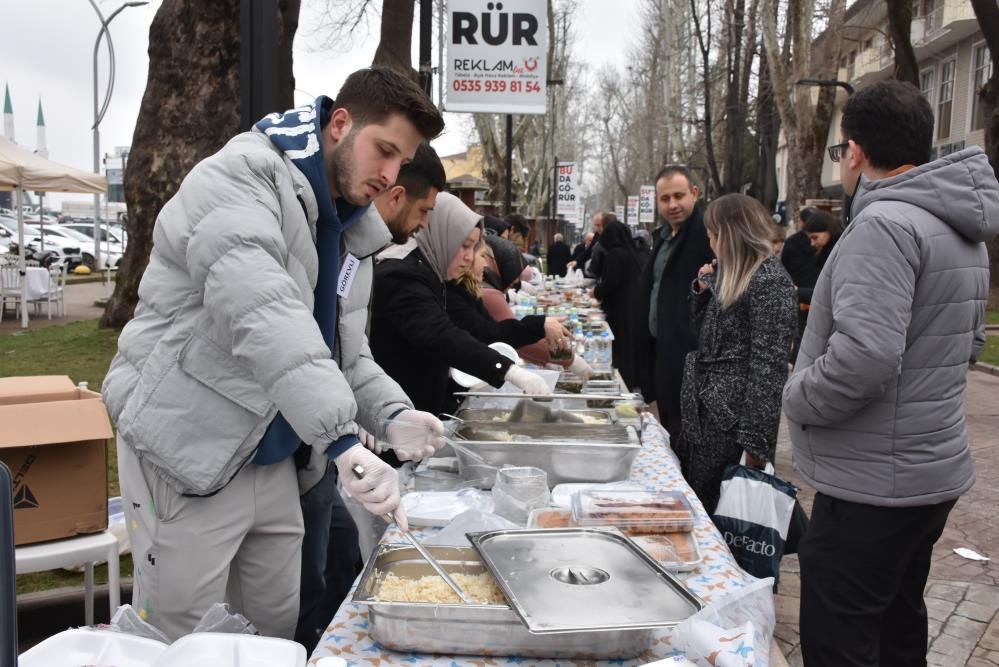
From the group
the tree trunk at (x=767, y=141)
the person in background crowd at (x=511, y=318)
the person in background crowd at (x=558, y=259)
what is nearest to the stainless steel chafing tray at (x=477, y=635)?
the person in background crowd at (x=511, y=318)

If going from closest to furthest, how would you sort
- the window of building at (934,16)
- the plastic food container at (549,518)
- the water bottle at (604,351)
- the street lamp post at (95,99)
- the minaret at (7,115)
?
the plastic food container at (549,518), the water bottle at (604,351), the street lamp post at (95,99), the window of building at (934,16), the minaret at (7,115)

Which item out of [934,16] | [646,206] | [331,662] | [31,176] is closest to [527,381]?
[331,662]

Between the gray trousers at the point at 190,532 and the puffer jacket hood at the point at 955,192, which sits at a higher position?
the puffer jacket hood at the point at 955,192

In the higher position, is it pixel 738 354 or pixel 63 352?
pixel 738 354

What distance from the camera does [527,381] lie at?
2969 millimetres

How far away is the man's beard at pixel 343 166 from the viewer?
6.00 ft

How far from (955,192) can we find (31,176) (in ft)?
40.9

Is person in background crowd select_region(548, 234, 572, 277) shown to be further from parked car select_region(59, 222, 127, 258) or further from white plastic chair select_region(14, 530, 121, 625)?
parked car select_region(59, 222, 127, 258)

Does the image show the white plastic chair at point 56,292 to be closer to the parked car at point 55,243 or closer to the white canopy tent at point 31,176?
the white canopy tent at point 31,176

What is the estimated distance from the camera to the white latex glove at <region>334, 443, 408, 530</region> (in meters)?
1.47

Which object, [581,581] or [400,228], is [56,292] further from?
[581,581]

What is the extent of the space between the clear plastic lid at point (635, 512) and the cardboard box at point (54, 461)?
1496mm

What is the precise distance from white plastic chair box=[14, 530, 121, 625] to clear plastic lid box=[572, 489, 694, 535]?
1.54 m

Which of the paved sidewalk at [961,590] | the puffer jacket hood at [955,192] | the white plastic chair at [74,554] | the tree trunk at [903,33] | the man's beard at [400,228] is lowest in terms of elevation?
the paved sidewalk at [961,590]
